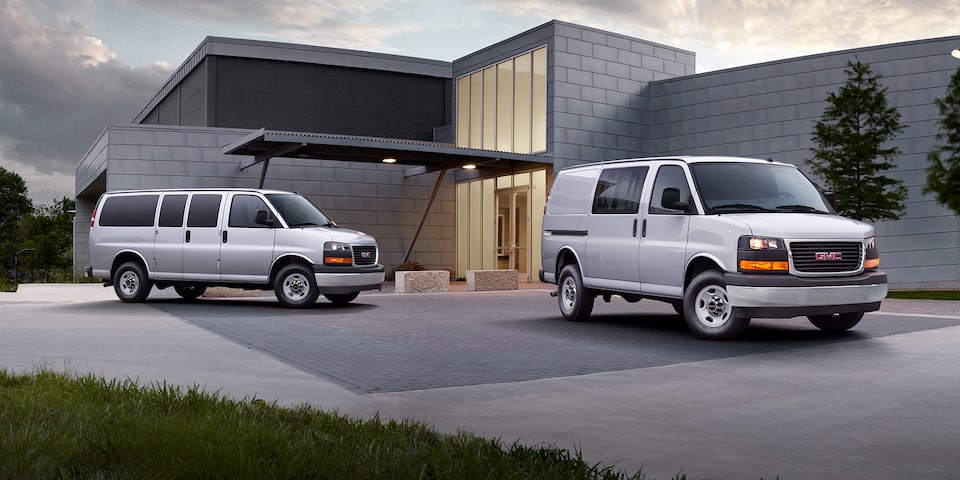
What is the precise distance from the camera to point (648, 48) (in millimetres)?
30688

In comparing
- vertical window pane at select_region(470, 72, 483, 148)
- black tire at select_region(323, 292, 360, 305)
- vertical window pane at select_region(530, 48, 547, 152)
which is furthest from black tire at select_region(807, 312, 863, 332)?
vertical window pane at select_region(470, 72, 483, 148)

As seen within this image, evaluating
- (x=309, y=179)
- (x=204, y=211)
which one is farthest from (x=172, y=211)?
(x=309, y=179)

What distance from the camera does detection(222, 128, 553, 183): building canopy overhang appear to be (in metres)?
23.4

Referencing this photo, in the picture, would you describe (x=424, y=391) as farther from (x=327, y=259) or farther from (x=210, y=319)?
(x=327, y=259)

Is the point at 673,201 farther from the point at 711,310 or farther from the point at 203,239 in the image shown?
the point at 203,239

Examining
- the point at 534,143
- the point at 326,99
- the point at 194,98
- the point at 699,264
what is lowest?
the point at 699,264

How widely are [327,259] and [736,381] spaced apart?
9798 millimetres

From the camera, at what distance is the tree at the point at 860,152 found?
22.5 metres

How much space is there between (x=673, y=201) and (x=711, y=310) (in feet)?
4.65

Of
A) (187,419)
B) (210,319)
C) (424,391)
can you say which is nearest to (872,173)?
(210,319)

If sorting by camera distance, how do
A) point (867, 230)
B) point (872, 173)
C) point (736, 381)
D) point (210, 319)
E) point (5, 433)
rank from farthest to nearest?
point (872, 173) < point (210, 319) < point (867, 230) < point (736, 381) < point (5, 433)

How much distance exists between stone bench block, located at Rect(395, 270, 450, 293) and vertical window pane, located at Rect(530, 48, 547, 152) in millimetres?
7174

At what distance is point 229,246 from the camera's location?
17000 mm

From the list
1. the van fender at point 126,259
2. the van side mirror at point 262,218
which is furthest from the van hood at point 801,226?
the van fender at point 126,259
